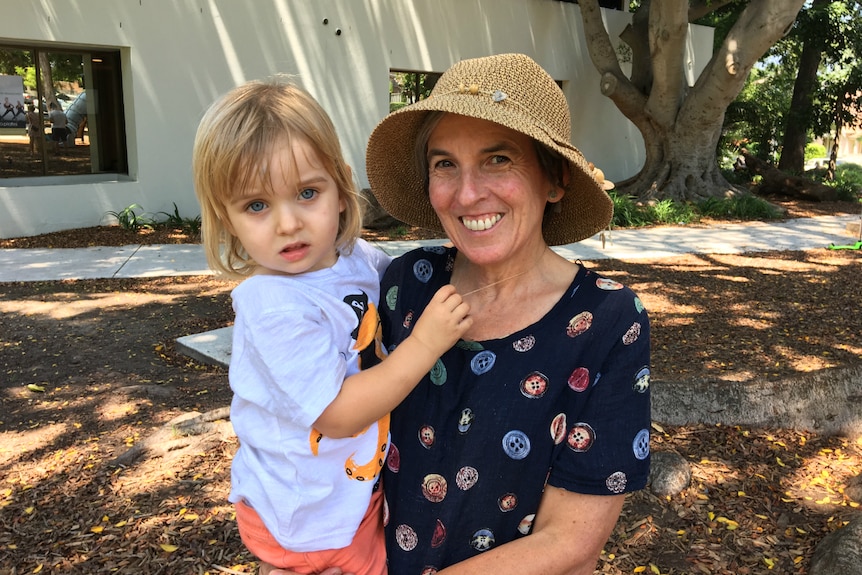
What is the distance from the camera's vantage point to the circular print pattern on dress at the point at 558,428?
151cm

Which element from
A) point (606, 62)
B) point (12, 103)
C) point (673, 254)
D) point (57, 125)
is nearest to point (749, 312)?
point (673, 254)

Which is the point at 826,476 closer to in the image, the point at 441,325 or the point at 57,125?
the point at 441,325

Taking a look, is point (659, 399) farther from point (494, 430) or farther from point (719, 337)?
point (494, 430)

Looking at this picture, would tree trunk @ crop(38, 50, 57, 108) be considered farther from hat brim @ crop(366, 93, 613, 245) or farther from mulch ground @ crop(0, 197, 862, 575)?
hat brim @ crop(366, 93, 613, 245)

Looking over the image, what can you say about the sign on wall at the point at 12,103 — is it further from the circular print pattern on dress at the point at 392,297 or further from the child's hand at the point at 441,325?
the child's hand at the point at 441,325

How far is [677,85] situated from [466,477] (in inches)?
537

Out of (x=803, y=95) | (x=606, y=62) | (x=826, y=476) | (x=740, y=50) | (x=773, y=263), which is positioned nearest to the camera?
(x=826, y=476)

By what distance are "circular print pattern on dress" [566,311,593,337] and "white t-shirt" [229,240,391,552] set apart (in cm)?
47

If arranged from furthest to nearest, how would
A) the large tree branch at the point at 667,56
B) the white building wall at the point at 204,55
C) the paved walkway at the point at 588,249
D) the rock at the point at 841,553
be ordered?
the large tree branch at the point at 667,56, the white building wall at the point at 204,55, the paved walkway at the point at 588,249, the rock at the point at 841,553

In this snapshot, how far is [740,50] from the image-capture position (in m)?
12.3

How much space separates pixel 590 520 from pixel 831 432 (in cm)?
320

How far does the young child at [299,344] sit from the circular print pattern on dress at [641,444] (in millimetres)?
412

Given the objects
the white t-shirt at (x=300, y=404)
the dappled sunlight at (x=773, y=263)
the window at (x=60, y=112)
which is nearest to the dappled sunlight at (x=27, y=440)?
the white t-shirt at (x=300, y=404)

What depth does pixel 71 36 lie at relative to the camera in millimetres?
10031
